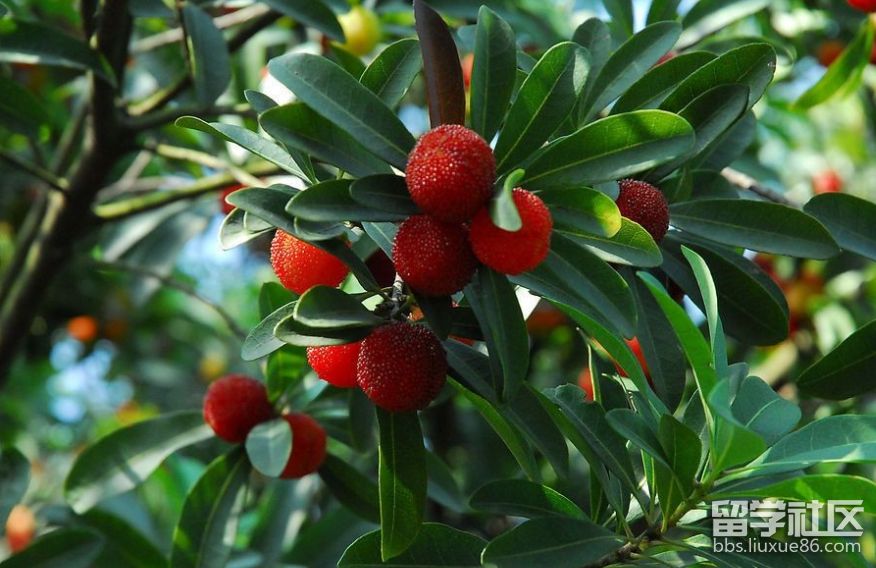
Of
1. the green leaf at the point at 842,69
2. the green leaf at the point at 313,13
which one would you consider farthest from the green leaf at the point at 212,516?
the green leaf at the point at 842,69

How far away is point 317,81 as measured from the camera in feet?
3.22

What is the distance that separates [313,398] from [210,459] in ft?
1.06

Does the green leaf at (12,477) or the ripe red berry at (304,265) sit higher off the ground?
the ripe red berry at (304,265)

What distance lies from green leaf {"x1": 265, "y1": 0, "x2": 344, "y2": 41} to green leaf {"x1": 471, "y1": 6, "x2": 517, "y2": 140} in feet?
2.01

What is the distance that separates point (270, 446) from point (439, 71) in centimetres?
59

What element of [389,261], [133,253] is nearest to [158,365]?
[133,253]

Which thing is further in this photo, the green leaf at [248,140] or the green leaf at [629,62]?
the green leaf at [629,62]

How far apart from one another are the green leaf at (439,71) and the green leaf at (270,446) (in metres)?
0.50

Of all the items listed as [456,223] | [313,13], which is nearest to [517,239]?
[456,223]

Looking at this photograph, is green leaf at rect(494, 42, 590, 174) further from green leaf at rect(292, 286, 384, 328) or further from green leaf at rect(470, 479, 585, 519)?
green leaf at rect(470, 479, 585, 519)

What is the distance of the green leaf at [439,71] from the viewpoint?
40.9 inches

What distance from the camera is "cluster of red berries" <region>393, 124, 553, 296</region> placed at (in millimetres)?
903

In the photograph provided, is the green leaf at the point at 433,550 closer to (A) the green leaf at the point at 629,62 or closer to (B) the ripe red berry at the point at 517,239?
(B) the ripe red berry at the point at 517,239

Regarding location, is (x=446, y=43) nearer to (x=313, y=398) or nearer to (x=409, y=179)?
(x=409, y=179)
